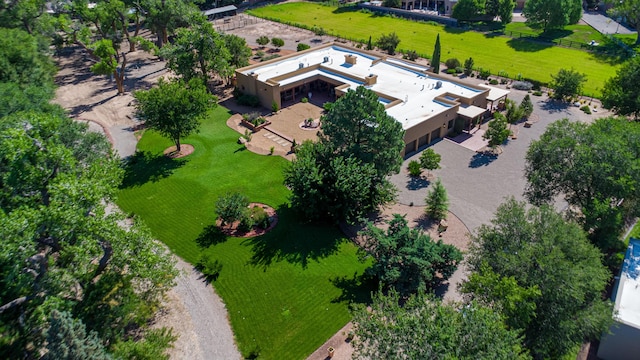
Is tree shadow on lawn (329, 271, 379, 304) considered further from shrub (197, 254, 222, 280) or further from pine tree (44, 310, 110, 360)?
pine tree (44, 310, 110, 360)

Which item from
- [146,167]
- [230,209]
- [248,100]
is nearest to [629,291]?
[230,209]

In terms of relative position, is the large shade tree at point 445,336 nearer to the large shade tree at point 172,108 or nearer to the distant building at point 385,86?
the distant building at point 385,86

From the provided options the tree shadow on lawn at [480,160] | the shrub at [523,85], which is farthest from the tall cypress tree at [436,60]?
the tree shadow on lawn at [480,160]

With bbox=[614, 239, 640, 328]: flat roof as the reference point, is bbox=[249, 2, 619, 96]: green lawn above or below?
above

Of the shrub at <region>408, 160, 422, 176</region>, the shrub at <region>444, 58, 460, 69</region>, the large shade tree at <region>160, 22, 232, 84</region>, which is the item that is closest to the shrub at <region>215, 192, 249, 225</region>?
the shrub at <region>408, 160, 422, 176</region>

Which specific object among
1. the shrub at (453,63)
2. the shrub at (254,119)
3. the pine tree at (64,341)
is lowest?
the shrub at (254,119)

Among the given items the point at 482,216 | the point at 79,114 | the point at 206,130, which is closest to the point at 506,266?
the point at 482,216
